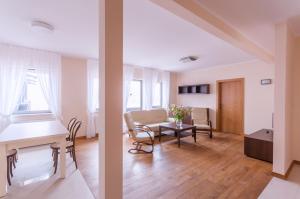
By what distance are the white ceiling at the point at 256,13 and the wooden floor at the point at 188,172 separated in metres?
2.48

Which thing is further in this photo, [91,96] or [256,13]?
[91,96]

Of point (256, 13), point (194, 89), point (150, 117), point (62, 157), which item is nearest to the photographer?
point (256, 13)

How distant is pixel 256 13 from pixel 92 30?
8.55 ft

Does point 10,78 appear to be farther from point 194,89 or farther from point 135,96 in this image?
point 194,89

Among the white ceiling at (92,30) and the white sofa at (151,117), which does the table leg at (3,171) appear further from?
the white sofa at (151,117)

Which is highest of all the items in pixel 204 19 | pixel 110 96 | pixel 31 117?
pixel 204 19

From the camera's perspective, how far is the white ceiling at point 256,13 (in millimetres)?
2037

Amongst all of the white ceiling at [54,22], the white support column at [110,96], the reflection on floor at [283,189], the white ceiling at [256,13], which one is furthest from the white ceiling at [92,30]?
the reflection on floor at [283,189]

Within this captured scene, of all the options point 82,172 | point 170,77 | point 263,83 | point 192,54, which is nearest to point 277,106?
point 192,54

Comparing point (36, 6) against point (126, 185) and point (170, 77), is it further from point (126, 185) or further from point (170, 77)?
point (170, 77)

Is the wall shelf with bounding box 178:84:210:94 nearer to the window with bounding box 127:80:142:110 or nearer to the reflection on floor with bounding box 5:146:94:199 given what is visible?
the window with bounding box 127:80:142:110

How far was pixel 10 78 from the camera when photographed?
3748 mm

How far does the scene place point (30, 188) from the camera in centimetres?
230

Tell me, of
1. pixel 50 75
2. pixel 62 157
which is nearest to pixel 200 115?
pixel 62 157
